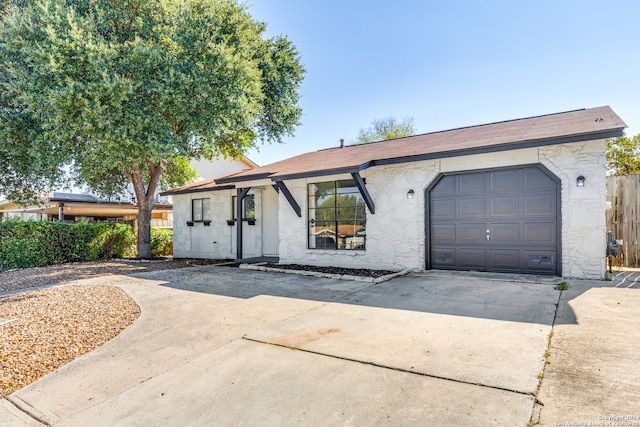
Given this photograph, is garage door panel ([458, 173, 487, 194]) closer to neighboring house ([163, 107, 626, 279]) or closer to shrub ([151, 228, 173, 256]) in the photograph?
neighboring house ([163, 107, 626, 279])

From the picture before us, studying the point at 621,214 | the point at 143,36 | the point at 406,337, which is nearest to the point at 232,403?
the point at 406,337

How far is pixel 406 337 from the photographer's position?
12.7ft

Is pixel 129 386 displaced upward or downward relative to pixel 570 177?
downward

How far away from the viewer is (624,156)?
15.1 metres

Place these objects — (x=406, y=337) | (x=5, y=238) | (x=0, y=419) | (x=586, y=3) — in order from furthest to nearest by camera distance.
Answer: (x=5, y=238) < (x=586, y=3) < (x=406, y=337) < (x=0, y=419)

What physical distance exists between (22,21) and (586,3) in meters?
13.7

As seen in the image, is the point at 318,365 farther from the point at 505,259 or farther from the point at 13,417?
the point at 505,259

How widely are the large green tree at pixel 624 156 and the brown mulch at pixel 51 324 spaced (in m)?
19.0

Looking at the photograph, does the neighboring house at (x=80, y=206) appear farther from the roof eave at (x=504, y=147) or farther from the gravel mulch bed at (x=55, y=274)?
the roof eave at (x=504, y=147)

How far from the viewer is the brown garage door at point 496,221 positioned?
6898 millimetres

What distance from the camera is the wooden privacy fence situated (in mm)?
7922

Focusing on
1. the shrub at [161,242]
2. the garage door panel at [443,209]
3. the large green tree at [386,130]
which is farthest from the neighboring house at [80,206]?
the large green tree at [386,130]

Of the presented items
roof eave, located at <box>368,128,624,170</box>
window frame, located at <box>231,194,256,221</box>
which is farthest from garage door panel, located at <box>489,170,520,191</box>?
window frame, located at <box>231,194,256,221</box>

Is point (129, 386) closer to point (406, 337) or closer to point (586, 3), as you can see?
point (406, 337)
